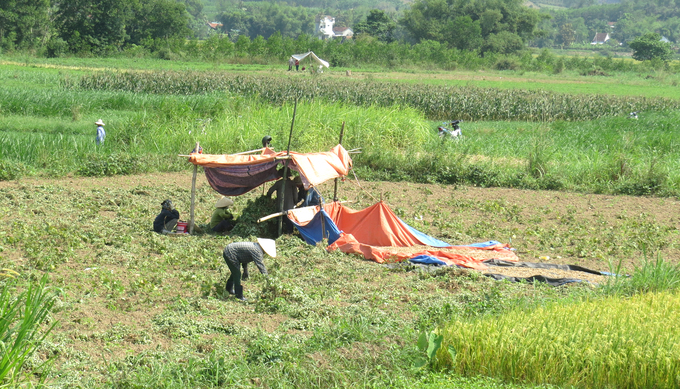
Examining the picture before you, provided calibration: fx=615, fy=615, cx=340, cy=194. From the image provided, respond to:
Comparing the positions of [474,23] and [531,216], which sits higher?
[474,23]

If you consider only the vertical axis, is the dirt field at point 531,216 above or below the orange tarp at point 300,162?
below

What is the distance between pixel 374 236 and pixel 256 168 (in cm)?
221

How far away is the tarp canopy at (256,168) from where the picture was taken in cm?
975

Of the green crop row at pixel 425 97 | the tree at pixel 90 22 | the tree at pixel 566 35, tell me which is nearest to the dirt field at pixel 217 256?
the green crop row at pixel 425 97

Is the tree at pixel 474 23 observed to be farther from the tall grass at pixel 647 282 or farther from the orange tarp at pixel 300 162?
the tall grass at pixel 647 282

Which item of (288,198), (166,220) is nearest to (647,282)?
(288,198)

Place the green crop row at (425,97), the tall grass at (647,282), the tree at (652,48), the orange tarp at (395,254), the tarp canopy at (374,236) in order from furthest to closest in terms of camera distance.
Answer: the tree at (652,48) → the green crop row at (425,97) → the tarp canopy at (374,236) → the orange tarp at (395,254) → the tall grass at (647,282)

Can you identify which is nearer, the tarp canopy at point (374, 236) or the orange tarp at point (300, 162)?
the tarp canopy at point (374, 236)

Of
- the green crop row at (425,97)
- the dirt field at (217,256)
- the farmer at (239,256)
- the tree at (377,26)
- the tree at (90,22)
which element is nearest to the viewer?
the dirt field at (217,256)

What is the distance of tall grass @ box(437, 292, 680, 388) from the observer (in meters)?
5.14

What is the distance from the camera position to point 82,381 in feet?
16.4

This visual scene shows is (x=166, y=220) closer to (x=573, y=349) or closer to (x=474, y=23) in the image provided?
(x=573, y=349)

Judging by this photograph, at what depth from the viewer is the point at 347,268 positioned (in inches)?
335

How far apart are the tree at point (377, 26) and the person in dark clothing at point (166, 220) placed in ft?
219
